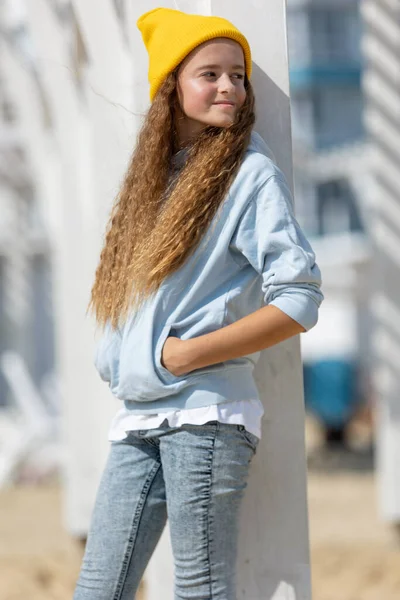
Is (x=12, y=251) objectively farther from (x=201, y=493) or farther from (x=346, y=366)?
(x=201, y=493)


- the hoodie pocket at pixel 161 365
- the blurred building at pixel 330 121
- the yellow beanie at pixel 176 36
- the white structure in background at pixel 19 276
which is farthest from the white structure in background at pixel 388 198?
the blurred building at pixel 330 121

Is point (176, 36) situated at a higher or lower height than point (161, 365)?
higher

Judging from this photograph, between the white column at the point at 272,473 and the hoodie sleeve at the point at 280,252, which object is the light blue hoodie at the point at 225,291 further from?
the white column at the point at 272,473

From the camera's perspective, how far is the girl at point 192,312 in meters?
2.08

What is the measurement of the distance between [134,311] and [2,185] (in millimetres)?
12708

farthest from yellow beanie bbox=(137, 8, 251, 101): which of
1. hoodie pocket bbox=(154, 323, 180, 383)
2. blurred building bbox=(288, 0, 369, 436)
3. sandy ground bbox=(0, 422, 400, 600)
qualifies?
blurred building bbox=(288, 0, 369, 436)

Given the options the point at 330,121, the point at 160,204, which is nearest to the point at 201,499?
the point at 160,204

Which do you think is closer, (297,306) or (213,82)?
(297,306)

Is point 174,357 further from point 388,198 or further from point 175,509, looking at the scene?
point 388,198

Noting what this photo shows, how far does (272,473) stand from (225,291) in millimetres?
594

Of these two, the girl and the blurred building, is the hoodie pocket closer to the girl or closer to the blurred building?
the girl

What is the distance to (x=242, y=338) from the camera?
2051 mm

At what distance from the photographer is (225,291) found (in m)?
2.15

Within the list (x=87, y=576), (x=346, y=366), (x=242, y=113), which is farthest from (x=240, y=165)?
(x=346, y=366)
